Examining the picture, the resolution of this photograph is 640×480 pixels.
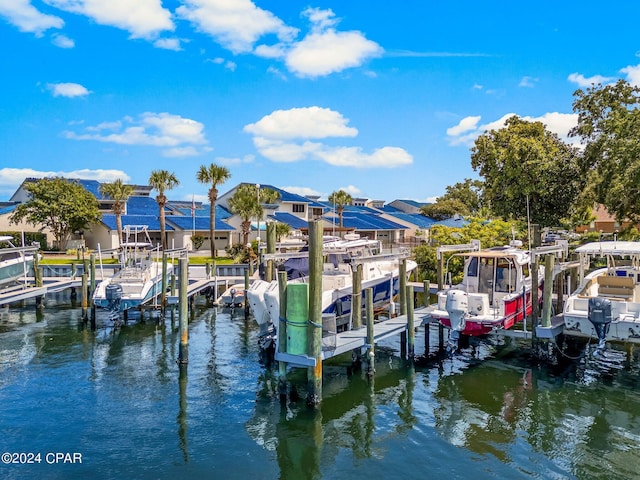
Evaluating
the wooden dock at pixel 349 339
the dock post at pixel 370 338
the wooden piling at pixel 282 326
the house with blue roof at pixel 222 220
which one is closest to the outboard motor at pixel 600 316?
the wooden dock at pixel 349 339

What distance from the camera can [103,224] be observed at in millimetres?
51750

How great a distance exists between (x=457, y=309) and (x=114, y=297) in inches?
602

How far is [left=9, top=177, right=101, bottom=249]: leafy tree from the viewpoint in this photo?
48625 mm

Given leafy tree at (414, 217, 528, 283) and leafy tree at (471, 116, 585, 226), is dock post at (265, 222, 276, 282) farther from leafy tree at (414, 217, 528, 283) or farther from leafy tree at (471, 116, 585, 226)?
leafy tree at (471, 116, 585, 226)

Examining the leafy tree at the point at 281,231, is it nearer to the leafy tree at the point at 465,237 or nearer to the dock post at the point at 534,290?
the leafy tree at the point at 465,237

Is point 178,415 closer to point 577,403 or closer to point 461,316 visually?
point 461,316

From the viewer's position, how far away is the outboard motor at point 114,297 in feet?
75.9

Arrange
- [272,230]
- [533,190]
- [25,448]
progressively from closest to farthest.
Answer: [25,448]
[272,230]
[533,190]

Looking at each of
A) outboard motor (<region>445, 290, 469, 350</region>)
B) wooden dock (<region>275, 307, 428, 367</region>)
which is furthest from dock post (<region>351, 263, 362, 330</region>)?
outboard motor (<region>445, 290, 469, 350</region>)

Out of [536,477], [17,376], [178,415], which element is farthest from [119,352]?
[536,477]

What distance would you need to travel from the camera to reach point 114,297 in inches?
911

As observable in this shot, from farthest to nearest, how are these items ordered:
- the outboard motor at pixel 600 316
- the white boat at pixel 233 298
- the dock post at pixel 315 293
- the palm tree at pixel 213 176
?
the palm tree at pixel 213 176, the white boat at pixel 233 298, the outboard motor at pixel 600 316, the dock post at pixel 315 293

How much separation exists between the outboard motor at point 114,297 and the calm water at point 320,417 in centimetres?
326

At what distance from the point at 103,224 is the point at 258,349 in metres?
37.6
